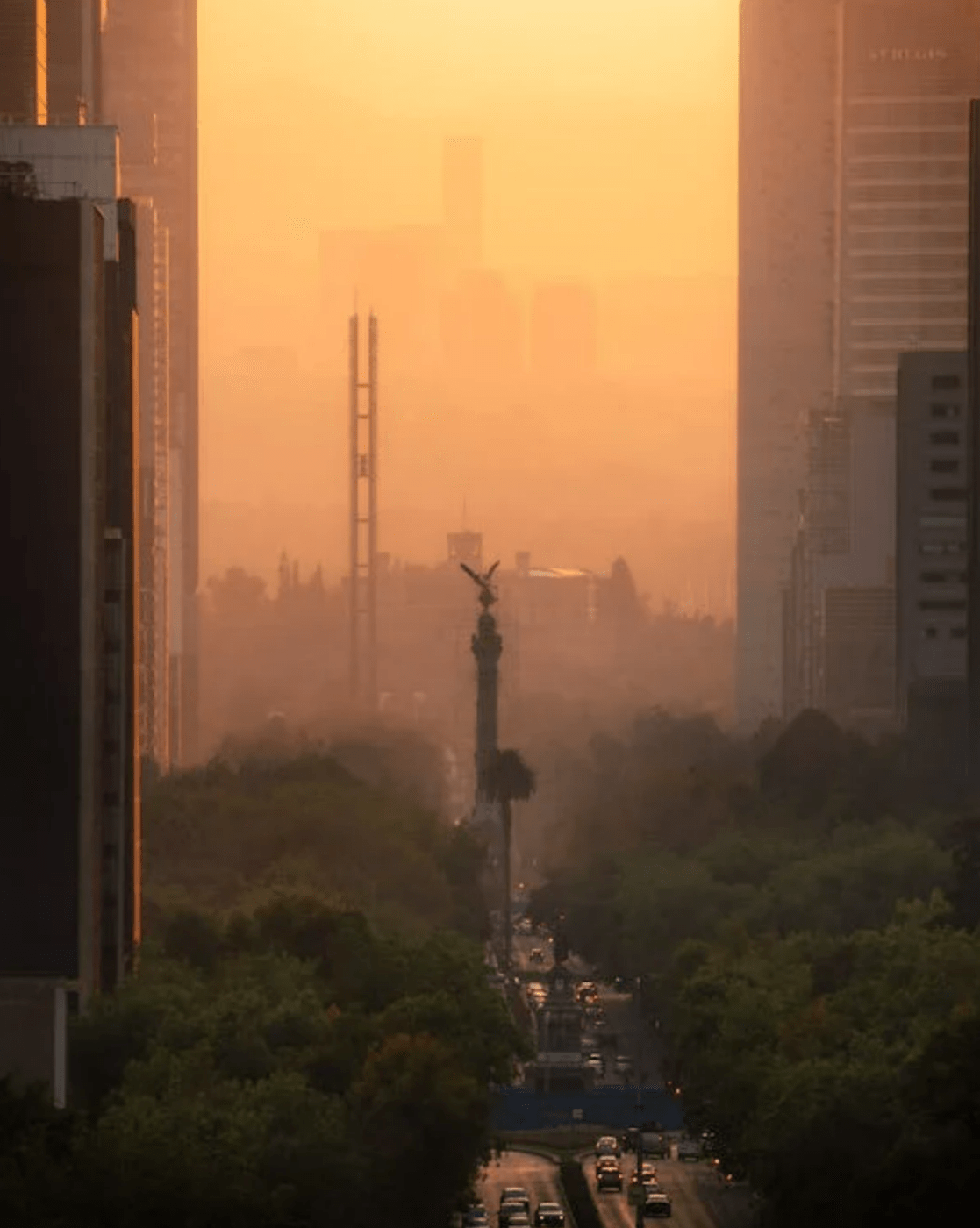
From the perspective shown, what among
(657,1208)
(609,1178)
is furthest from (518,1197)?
(609,1178)

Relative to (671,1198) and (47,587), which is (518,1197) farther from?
(47,587)

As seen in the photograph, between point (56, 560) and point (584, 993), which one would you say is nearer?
point (56, 560)

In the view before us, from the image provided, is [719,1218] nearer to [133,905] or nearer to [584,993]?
[133,905]

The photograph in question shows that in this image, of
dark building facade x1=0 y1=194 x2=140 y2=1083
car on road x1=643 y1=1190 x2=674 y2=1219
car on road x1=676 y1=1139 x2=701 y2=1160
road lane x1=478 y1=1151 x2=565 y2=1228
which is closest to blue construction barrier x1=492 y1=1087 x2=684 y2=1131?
car on road x1=676 y1=1139 x2=701 y2=1160

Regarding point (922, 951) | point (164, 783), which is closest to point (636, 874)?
point (164, 783)

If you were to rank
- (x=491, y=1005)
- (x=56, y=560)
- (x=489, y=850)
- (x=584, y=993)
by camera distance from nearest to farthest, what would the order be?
1. (x=56, y=560)
2. (x=491, y=1005)
3. (x=584, y=993)
4. (x=489, y=850)

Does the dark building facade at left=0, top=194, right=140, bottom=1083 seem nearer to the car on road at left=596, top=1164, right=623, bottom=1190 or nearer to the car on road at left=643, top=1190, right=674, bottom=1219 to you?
the car on road at left=643, top=1190, right=674, bottom=1219

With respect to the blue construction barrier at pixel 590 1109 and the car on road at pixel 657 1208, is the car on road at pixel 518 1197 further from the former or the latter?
the blue construction barrier at pixel 590 1109

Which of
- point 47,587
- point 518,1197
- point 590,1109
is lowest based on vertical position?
point 590,1109
